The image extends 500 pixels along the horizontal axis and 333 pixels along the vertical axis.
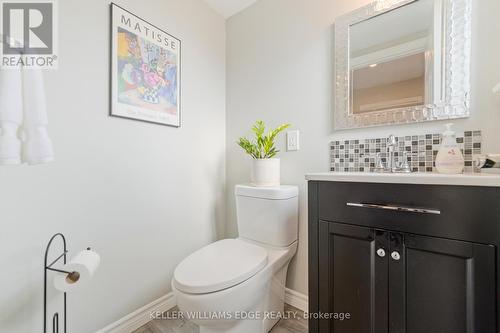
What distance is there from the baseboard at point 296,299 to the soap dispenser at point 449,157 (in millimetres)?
1067

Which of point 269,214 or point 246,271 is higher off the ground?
point 269,214

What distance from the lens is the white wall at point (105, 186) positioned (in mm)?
895

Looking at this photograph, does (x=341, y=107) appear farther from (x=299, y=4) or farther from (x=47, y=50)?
(x=47, y=50)

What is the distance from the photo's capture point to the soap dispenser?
86 centimetres

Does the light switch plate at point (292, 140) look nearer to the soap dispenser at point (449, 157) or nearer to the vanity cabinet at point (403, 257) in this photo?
the vanity cabinet at point (403, 257)

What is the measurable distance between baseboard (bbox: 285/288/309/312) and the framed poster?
1.36 meters

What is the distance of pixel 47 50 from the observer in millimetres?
947

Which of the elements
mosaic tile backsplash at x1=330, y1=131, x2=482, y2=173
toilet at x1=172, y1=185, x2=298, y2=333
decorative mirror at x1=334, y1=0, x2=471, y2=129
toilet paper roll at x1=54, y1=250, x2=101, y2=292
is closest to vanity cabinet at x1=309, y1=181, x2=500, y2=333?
toilet at x1=172, y1=185, x2=298, y2=333

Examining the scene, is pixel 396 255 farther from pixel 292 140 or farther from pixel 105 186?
pixel 105 186

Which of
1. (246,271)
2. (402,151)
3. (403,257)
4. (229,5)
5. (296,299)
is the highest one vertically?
(229,5)

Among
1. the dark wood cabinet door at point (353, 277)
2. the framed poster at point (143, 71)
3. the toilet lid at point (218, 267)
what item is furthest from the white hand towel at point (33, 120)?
the dark wood cabinet door at point (353, 277)

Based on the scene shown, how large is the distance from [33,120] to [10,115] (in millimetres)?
54

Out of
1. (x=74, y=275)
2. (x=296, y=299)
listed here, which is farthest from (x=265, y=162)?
(x=74, y=275)

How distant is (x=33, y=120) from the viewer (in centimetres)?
72
